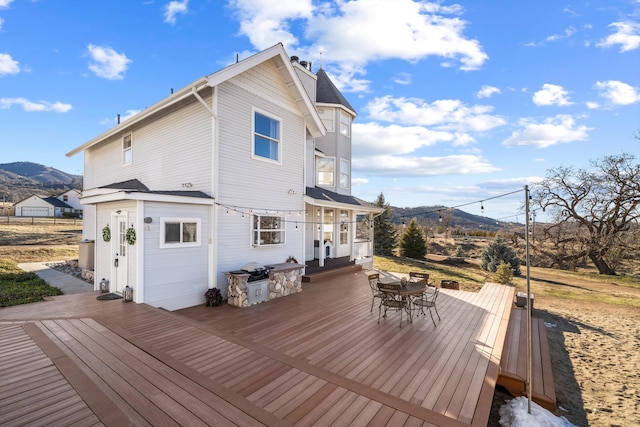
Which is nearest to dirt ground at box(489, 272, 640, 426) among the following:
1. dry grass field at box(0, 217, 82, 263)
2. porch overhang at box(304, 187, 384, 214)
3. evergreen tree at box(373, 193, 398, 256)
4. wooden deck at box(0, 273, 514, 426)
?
wooden deck at box(0, 273, 514, 426)

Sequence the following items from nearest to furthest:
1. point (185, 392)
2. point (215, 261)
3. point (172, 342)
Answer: point (185, 392) → point (172, 342) → point (215, 261)

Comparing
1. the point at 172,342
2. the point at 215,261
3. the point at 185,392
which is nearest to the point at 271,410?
the point at 185,392

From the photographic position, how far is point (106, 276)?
8.84 meters

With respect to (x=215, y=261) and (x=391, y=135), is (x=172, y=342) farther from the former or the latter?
(x=391, y=135)

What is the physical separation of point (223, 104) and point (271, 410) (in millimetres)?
7980

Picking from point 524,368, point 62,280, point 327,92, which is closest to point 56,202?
point 62,280

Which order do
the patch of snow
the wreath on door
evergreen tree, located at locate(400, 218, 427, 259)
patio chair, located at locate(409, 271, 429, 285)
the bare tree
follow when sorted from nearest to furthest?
the patch of snow < the wreath on door < patio chair, located at locate(409, 271, 429, 285) < the bare tree < evergreen tree, located at locate(400, 218, 427, 259)

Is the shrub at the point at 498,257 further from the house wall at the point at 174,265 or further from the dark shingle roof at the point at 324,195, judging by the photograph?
the house wall at the point at 174,265

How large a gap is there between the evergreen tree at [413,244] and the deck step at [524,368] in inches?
→ 663

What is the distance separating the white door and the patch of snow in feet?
29.5

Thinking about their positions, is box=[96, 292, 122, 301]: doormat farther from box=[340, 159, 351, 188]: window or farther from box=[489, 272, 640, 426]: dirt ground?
box=[340, 159, 351, 188]: window

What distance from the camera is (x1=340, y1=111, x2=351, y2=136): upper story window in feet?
52.8

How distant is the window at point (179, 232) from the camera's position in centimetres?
733

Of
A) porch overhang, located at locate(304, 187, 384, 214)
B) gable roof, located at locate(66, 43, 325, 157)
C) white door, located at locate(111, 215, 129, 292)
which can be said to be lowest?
white door, located at locate(111, 215, 129, 292)
